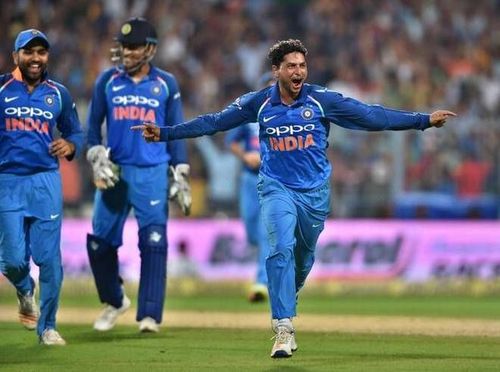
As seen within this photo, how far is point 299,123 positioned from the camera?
9242mm

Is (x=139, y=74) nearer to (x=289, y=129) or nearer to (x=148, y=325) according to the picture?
(x=148, y=325)

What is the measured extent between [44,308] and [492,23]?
14181 millimetres

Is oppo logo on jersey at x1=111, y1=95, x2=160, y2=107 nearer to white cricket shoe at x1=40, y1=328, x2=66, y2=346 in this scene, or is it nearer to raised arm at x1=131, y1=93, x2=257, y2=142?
raised arm at x1=131, y1=93, x2=257, y2=142

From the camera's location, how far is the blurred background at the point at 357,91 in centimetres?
1777

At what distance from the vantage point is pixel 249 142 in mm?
15375

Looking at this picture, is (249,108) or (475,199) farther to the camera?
(475,199)

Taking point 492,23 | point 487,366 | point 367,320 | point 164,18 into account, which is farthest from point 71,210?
point 487,366

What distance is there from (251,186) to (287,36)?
7.40 metres

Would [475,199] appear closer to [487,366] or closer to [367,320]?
[367,320]

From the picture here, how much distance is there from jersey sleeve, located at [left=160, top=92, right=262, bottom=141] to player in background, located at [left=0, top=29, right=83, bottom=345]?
1251 mm

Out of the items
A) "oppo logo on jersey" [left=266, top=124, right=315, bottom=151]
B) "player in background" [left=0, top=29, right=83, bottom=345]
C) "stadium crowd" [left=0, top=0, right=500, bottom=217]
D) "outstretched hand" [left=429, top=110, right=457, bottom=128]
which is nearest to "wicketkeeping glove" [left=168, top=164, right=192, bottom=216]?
"player in background" [left=0, top=29, right=83, bottom=345]

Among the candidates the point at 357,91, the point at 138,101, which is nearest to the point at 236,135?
the point at 138,101

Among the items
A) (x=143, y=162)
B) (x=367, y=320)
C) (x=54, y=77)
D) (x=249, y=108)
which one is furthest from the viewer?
(x=54, y=77)

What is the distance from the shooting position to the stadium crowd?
20.8 metres
